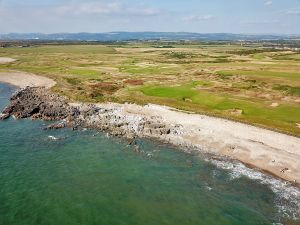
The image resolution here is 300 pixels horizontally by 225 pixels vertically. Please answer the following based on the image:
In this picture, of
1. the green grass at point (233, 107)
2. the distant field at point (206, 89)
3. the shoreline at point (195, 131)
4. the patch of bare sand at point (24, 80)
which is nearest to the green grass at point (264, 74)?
the distant field at point (206, 89)

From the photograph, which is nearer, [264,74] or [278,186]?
[278,186]

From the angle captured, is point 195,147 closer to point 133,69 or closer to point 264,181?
point 264,181

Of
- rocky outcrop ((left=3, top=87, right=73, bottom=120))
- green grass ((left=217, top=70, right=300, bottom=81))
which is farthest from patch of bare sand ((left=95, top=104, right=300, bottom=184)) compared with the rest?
green grass ((left=217, top=70, right=300, bottom=81))

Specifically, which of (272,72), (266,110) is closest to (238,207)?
(266,110)

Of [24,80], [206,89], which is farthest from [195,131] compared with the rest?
[24,80]

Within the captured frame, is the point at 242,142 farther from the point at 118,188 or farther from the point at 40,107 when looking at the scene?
the point at 40,107

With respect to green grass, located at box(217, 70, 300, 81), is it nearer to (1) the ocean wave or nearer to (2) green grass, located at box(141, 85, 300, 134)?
(2) green grass, located at box(141, 85, 300, 134)
